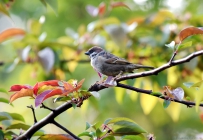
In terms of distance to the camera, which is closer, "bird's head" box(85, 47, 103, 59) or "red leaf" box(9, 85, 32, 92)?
"red leaf" box(9, 85, 32, 92)

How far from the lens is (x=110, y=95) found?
3934 millimetres

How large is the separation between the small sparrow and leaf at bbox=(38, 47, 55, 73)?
233 mm

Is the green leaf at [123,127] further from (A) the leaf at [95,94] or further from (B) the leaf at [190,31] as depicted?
(B) the leaf at [190,31]

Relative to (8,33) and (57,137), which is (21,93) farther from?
(8,33)

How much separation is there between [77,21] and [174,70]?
214 cm

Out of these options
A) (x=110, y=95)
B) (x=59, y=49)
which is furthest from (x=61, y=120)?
(x=59, y=49)

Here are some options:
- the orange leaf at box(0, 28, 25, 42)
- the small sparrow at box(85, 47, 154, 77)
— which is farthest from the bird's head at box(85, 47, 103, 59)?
the orange leaf at box(0, 28, 25, 42)

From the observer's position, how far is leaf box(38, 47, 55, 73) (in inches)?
88.1

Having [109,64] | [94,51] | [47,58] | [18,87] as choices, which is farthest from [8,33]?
[18,87]

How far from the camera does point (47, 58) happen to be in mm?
2275

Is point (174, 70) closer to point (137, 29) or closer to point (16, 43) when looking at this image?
point (137, 29)

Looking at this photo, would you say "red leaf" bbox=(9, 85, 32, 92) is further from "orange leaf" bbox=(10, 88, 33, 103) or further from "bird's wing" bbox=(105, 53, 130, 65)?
"bird's wing" bbox=(105, 53, 130, 65)

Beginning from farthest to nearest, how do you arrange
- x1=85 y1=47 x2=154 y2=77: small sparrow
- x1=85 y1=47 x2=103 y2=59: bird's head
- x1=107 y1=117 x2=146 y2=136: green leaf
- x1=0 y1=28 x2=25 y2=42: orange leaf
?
x1=85 y1=47 x2=103 y2=59: bird's head, x1=0 y1=28 x2=25 y2=42: orange leaf, x1=85 y1=47 x2=154 y2=77: small sparrow, x1=107 y1=117 x2=146 y2=136: green leaf

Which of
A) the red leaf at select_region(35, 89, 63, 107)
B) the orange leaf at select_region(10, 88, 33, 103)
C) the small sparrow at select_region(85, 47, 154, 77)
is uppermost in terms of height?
the small sparrow at select_region(85, 47, 154, 77)
